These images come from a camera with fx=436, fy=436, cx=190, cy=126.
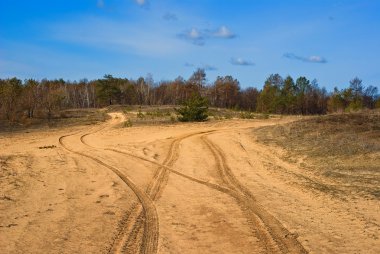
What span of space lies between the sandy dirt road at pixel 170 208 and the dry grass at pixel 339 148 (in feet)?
3.24

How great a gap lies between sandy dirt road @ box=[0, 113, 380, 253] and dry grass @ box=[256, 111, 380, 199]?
987 millimetres

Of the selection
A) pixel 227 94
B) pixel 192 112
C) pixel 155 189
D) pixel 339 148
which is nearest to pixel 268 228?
pixel 155 189

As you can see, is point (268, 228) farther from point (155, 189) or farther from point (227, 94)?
point (227, 94)

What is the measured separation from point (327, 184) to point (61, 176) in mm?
7462

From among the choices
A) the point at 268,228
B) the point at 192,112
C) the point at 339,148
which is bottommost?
the point at 268,228

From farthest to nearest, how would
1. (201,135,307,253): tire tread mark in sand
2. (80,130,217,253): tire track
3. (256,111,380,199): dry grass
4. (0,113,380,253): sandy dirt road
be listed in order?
(256,111,380,199): dry grass
(80,130,217,253): tire track
(0,113,380,253): sandy dirt road
(201,135,307,253): tire tread mark in sand

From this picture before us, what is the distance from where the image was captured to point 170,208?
9195 mm

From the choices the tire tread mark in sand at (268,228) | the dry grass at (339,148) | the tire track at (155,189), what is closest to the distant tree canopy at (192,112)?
the dry grass at (339,148)

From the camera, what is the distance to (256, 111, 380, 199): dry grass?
1189cm

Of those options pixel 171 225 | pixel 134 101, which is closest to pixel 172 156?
pixel 171 225

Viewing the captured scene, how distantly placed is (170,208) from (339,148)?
946 cm

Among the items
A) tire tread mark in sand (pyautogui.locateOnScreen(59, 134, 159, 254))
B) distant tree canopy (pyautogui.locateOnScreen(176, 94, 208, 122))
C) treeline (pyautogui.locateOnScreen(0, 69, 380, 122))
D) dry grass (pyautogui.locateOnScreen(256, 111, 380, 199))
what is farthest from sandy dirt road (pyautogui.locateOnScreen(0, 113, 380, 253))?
treeline (pyautogui.locateOnScreen(0, 69, 380, 122))

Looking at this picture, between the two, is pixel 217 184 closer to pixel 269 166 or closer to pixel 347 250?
pixel 269 166

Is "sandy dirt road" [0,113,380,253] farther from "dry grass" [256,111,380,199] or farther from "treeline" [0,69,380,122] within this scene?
"treeline" [0,69,380,122]
